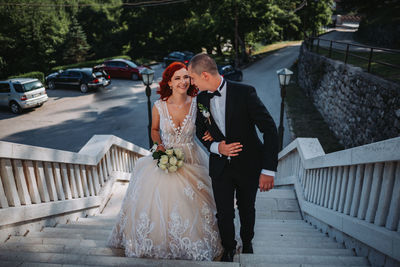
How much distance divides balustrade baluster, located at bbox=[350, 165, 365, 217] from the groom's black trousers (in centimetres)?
100

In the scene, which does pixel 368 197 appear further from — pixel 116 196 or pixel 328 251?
pixel 116 196

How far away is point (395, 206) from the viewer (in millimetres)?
2385

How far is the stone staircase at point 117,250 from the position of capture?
2629mm

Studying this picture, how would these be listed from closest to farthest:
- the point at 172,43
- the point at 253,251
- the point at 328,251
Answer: the point at 328,251, the point at 253,251, the point at 172,43

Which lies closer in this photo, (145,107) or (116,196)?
(116,196)

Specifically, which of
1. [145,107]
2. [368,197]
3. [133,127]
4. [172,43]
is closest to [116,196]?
[368,197]

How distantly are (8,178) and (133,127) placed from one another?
1120 centimetres

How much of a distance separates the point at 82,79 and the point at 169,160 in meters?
18.3

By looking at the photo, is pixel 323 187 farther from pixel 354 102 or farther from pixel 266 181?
pixel 354 102

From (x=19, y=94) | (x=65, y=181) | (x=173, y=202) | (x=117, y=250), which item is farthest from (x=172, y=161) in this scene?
(x=19, y=94)

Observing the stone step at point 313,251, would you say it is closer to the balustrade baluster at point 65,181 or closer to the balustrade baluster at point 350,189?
the balustrade baluster at point 350,189

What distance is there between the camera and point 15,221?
316 cm

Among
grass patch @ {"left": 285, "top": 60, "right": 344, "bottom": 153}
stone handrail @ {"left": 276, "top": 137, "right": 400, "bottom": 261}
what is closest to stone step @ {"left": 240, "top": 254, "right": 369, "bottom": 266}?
stone handrail @ {"left": 276, "top": 137, "right": 400, "bottom": 261}

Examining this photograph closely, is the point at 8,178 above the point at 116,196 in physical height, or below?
above
